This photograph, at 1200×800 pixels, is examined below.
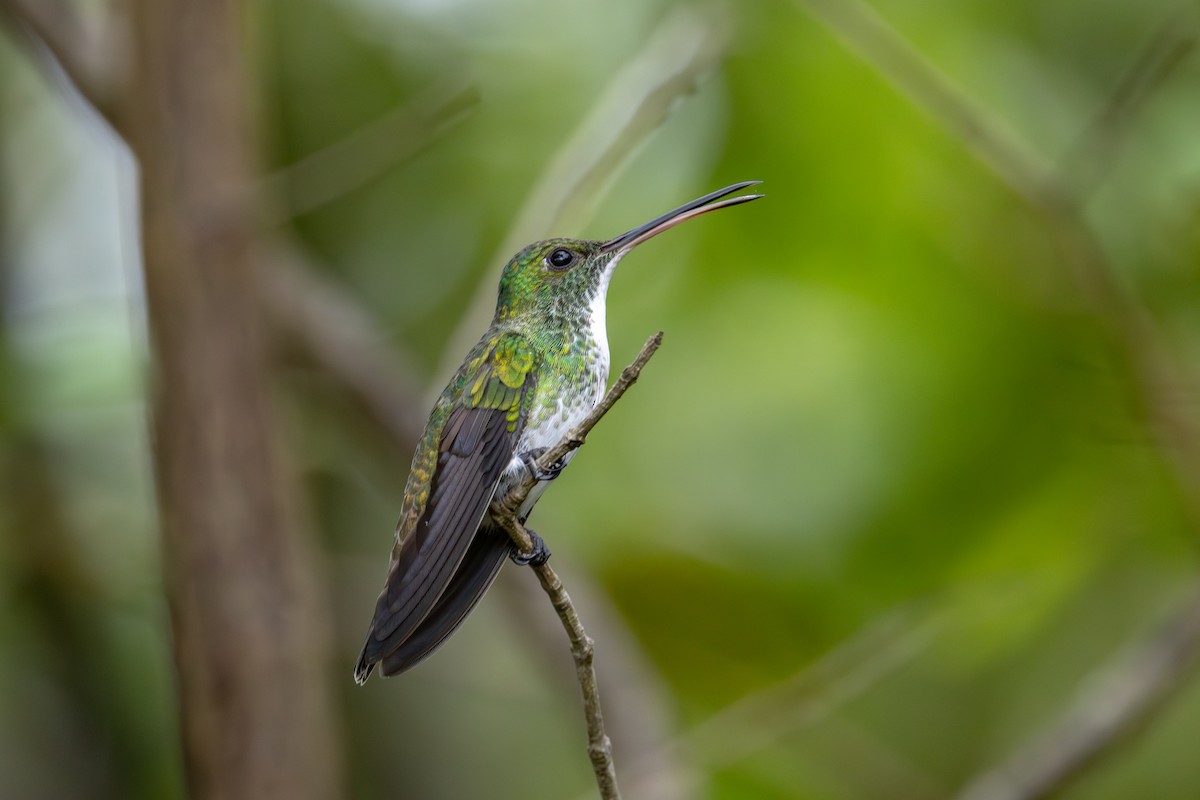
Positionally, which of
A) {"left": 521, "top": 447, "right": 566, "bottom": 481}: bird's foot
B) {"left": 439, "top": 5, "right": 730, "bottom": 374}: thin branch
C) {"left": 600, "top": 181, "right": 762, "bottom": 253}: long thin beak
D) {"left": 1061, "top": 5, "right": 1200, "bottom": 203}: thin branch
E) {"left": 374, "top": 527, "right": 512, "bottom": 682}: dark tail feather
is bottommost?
{"left": 374, "top": 527, "right": 512, "bottom": 682}: dark tail feather

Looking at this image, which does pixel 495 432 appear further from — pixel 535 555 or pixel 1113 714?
pixel 1113 714

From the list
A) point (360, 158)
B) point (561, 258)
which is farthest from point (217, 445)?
point (561, 258)

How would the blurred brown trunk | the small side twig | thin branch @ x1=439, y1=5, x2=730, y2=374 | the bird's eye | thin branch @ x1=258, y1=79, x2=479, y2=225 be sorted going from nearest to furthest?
the small side twig < the bird's eye < thin branch @ x1=258, y1=79, x2=479, y2=225 < thin branch @ x1=439, y1=5, x2=730, y2=374 < the blurred brown trunk

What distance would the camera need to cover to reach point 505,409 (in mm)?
1578

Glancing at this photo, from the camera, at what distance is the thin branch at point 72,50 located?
3.64 metres

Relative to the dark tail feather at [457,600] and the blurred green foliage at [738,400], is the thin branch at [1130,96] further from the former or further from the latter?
the dark tail feather at [457,600]

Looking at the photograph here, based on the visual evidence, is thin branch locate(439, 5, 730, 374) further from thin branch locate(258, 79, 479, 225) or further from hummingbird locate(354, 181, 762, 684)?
hummingbird locate(354, 181, 762, 684)

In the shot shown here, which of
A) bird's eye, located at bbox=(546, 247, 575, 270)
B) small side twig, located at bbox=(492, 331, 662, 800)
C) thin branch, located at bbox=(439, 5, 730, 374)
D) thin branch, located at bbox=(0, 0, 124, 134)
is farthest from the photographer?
thin branch, located at bbox=(0, 0, 124, 134)

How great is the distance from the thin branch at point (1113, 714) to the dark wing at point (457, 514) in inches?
90.1

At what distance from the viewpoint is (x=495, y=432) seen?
155 centimetres

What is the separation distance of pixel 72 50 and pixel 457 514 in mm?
3044

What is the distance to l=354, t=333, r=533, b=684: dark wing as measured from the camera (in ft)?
4.20

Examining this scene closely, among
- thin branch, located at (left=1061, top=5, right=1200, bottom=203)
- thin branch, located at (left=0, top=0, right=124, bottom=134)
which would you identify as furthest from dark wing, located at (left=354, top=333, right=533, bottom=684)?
thin branch, located at (left=0, top=0, right=124, bottom=134)

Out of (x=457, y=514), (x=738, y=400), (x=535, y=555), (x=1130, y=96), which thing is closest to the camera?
(x=457, y=514)
